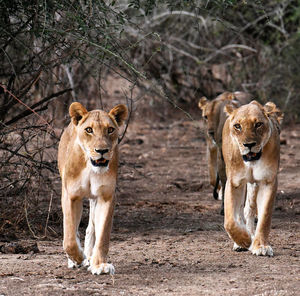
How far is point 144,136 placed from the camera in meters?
14.0

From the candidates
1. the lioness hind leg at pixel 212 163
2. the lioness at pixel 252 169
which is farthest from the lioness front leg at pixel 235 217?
the lioness hind leg at pixel 212 163

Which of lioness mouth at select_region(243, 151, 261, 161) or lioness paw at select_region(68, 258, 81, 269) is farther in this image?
lioness mouth at select_region(243, 151, 261, 161)

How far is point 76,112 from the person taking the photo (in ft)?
17.6

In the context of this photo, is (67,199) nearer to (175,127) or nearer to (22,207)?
(22,207)

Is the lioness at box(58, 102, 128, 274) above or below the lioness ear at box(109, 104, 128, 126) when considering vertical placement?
below

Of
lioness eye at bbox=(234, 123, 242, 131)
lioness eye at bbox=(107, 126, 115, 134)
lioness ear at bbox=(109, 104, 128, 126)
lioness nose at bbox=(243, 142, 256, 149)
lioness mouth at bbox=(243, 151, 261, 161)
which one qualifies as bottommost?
lioness mouth at bbox=(243, 151, 261, 161)

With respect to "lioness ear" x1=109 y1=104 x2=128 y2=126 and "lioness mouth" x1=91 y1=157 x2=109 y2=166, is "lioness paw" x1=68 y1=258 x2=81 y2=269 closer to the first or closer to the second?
Answer: "lioness mouth" x1=91 y1=157 x2=109 y2=166

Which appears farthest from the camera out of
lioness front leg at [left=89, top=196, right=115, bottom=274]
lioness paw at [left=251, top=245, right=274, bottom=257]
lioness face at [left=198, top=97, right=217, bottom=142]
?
lioness face at [left=198, top=97, right=217, bottom=142]

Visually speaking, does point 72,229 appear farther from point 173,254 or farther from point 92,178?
point 173,254

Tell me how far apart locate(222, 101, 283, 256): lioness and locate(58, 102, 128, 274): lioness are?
1.05 m

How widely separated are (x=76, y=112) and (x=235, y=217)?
1560 mm

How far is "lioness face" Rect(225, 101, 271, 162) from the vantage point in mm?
5832

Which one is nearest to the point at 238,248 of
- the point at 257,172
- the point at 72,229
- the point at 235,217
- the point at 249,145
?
the point at 235,217

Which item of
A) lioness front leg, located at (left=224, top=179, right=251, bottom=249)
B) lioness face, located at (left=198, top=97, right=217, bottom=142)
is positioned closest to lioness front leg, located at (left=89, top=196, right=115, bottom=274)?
lioness front leg, located at (left=224, top=179, right=251, bottom=249)
